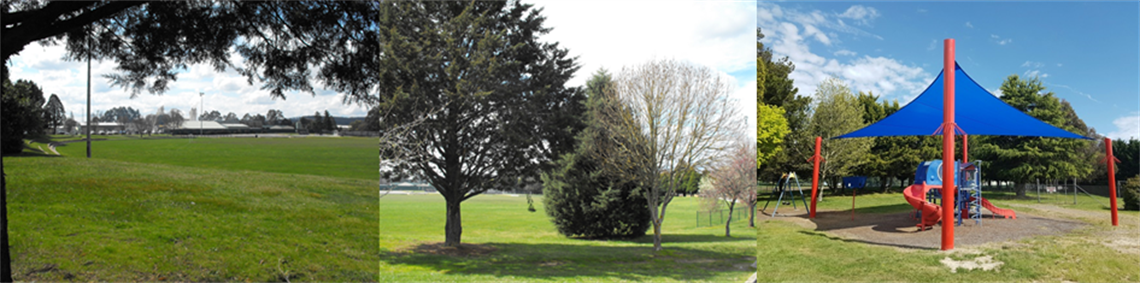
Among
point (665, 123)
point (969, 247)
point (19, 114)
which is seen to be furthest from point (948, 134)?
point (19, 114)

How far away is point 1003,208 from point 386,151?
26.7ft

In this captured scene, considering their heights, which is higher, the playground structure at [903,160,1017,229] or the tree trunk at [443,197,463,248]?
the playground structure at [903,160,1017,229]

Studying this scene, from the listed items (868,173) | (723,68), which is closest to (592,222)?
(723,68)

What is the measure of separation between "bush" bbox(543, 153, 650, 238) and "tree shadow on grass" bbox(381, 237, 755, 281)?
0.89ft

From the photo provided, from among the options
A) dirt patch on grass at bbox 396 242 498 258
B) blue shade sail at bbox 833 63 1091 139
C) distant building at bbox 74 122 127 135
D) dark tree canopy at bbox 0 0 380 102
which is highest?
dark tree canopy at bbox 0 0 380 102

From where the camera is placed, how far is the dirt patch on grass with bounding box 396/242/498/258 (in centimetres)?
786

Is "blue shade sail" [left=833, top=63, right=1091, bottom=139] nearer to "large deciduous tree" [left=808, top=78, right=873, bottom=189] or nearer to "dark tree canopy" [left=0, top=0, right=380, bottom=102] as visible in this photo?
"large deciduous tree" [left=808, top=78, right=873, bottom=189]

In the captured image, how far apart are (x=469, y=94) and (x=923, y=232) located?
18.3 ft

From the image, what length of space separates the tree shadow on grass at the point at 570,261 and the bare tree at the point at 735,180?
2.91 ft

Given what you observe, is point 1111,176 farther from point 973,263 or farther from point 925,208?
point 973,263

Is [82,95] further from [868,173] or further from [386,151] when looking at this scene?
[868,173]

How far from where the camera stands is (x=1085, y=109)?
7340 mm

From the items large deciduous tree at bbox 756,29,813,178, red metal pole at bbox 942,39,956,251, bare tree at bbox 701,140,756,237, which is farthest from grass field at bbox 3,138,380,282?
red metal pole at bbox 942,39,956,251

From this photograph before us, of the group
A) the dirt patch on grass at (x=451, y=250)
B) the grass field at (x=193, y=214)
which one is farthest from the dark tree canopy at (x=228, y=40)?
the dirt patch on grass at (x=451, y=250)
